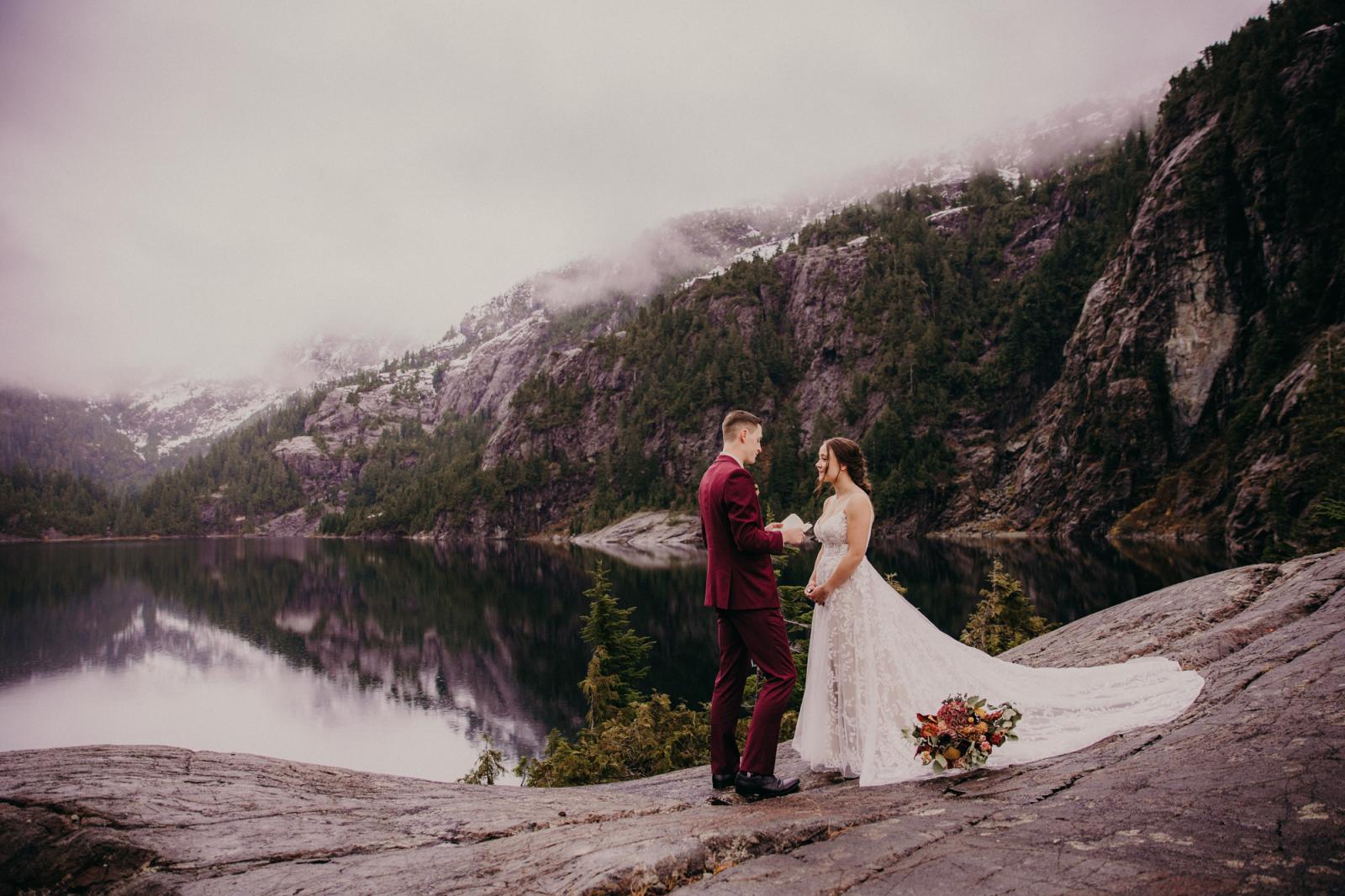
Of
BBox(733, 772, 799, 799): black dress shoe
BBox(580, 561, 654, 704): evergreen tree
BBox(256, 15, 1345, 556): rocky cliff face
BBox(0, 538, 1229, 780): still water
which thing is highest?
BBox(256, 15, 1345, 556): rocky cliff face

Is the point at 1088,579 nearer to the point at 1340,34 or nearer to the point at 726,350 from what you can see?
the point at 1340,34

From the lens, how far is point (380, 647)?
151ft

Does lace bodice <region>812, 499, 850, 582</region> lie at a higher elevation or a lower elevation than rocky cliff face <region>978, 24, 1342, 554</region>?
lower

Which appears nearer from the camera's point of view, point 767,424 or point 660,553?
point 660,553

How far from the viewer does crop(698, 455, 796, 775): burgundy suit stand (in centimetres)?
595

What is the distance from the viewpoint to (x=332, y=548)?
475 feet

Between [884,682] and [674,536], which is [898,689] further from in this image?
[674,536]

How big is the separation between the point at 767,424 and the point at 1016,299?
49305 millimetres


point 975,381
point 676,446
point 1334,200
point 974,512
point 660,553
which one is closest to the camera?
point 1334,200

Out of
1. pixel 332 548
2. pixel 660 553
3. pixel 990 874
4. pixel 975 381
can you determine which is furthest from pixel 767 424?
pixel 990 874

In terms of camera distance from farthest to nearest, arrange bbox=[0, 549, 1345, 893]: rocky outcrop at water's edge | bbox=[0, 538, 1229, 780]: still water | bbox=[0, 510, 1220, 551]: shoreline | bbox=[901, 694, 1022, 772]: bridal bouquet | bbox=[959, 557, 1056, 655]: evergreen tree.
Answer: bbox=[0, 510, 1220, 551]: shoreline, bbox=[0, 538, 1229, 780]: still water, bbox=[959, 557, 1056, 655]: evergreen tree, bbox=[901, 694, 1022, 772]: bridal bouquet, bbox=[0, 549, 1345, 893]: rocky outcrop at water's edge

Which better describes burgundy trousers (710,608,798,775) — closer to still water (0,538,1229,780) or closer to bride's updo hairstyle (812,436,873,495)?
bride's updo hairstyle (812,436,873,495)

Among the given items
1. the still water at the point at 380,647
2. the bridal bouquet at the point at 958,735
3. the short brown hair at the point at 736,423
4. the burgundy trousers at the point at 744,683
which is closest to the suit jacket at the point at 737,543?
the burgundy trousers at the point at 744,683

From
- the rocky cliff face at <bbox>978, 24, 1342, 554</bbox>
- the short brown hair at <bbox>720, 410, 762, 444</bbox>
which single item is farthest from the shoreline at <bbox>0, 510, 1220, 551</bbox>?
the short brown hair at <bbox>720, 410, 762, 444</bbox>
